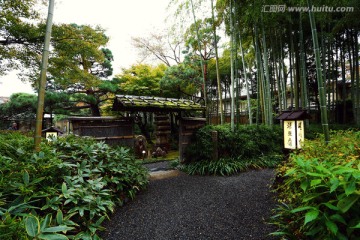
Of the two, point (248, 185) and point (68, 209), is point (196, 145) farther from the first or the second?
point (68, 209)

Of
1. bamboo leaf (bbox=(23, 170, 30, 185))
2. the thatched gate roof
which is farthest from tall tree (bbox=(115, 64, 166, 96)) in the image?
bamboo leaf (bbox=(23, 170, 30, 185))

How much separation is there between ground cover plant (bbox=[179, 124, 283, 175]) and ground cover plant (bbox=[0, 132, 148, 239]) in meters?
2.85

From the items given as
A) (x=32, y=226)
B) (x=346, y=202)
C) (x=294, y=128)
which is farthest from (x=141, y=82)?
(x=346, y=202)

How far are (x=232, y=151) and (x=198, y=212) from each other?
324 centimetres

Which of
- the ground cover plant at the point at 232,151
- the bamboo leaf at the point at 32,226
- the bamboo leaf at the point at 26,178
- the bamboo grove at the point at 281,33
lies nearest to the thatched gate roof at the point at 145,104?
the ground cover plant at the point at 232,151

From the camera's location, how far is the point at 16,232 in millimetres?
1224

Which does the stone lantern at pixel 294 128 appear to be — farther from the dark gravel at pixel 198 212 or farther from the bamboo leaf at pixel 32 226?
the bamboo leaf at pixel 32 226

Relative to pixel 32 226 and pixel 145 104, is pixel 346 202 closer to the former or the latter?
pixel 32 226

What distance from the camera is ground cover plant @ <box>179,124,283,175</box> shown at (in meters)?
5.39

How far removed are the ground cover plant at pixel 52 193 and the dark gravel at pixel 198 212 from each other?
1.31 ft

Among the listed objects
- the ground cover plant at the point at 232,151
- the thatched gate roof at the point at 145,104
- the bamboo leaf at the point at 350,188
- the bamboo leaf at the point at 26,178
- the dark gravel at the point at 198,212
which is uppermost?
the thatched gate roof at the point at 145,104

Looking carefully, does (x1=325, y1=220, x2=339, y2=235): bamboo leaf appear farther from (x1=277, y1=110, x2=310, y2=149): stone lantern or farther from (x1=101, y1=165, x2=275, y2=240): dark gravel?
(x1=277, y1=110, x2=310, y2=149): stone lantern

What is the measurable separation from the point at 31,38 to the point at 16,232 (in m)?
6.53

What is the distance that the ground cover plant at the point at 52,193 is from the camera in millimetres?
1321
